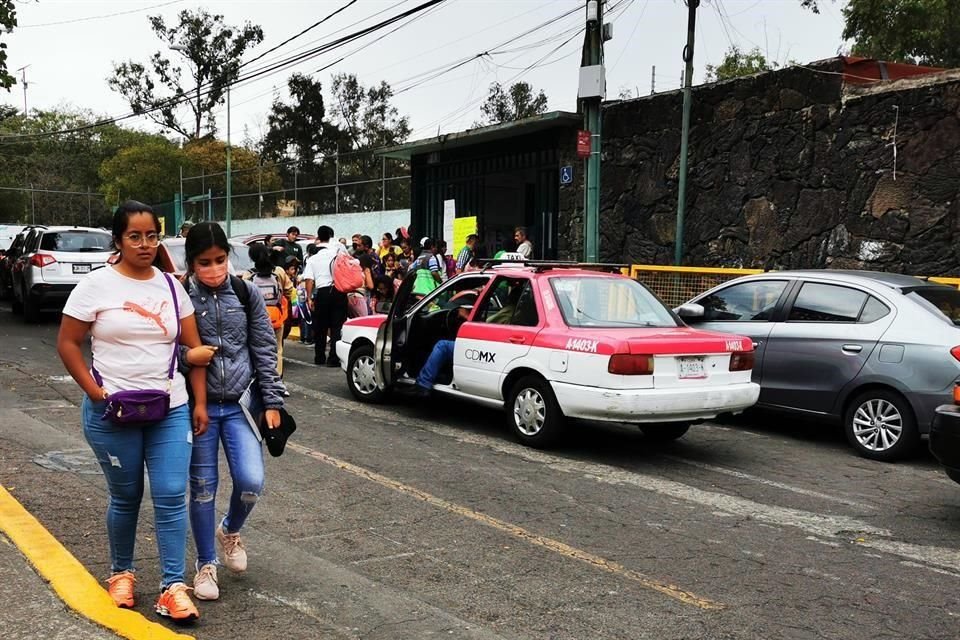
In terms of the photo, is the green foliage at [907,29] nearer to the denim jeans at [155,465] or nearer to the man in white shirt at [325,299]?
the man in white shirt at [325,299]

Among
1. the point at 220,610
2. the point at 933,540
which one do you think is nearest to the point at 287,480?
the point at 220,610

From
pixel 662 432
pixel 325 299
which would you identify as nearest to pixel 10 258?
pixel 325 299

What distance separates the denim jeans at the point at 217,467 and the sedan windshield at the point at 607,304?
4.05m

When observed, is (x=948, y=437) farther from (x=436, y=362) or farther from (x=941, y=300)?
(x=436, y=362)

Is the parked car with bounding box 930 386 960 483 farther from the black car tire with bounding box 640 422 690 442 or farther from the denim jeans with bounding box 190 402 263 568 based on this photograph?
the denim jeans with bounding box 190 402 263 568

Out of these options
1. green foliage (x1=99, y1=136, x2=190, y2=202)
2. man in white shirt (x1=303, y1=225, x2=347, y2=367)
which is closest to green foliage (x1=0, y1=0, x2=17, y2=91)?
man in white shirt (x1=303, y1=225, x2=347, y2=367)

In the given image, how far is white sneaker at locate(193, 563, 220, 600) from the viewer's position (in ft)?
13.8

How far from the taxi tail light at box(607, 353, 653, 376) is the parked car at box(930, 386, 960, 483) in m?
2.08

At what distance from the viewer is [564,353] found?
758 centimetres

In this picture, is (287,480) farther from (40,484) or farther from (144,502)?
(40,484)

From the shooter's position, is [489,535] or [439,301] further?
[439,301]

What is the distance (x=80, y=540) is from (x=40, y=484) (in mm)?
Answer: 1322

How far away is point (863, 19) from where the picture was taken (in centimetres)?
2653

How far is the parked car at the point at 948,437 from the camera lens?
5.95 meters
